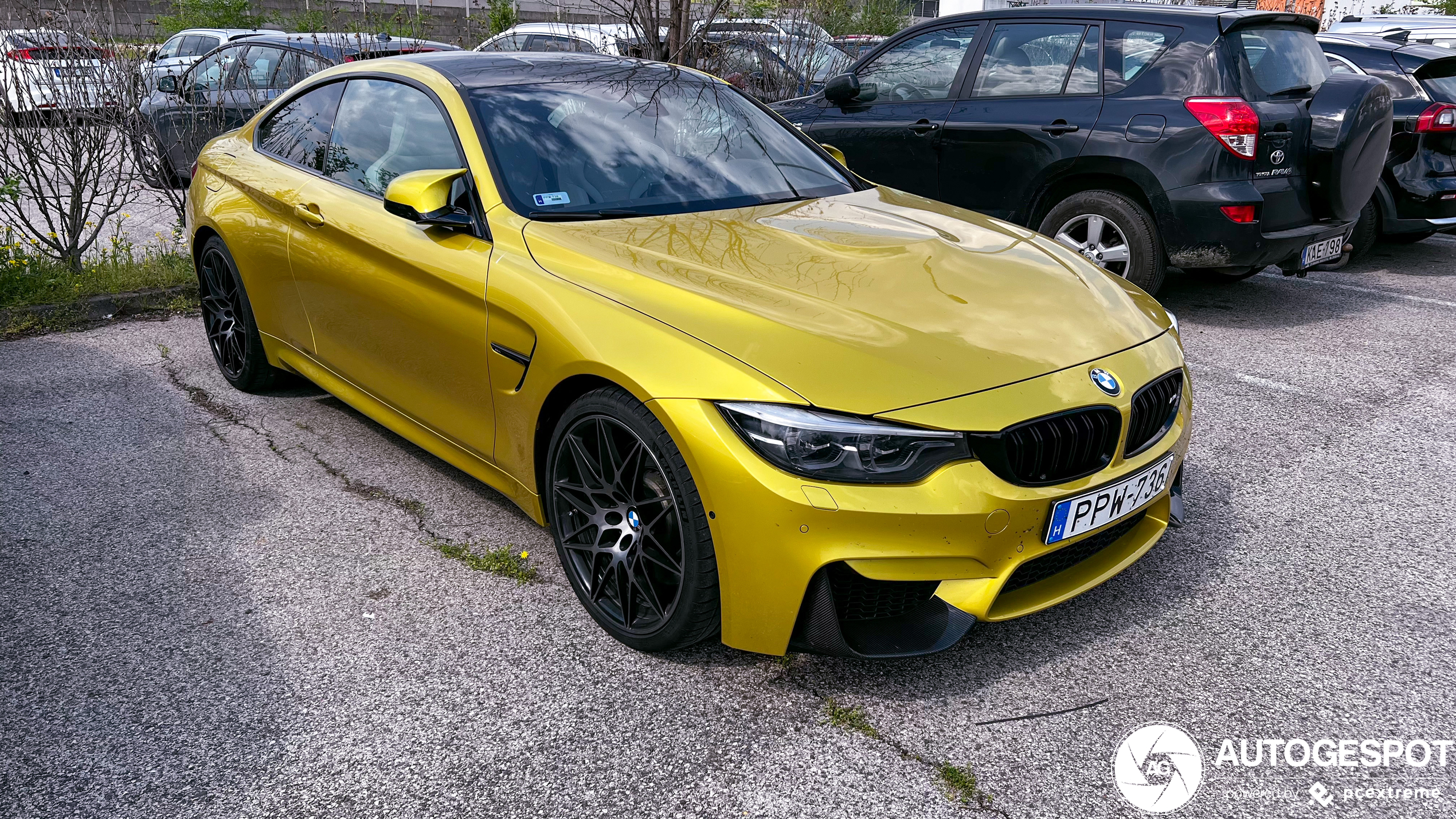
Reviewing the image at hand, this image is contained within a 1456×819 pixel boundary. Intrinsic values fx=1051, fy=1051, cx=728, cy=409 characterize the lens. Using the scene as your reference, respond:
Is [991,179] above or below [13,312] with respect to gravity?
above

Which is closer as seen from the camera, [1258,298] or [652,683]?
[652,683]

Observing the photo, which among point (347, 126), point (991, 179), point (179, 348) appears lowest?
point (179, 348)

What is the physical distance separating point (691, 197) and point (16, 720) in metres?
2.35

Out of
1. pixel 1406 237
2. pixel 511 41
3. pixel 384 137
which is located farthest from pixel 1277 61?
→ pixel 511 41

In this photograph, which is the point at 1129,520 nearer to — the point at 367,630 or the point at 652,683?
the point at 652,683

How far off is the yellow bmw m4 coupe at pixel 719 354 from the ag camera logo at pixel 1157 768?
373mm

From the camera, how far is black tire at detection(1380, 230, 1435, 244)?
7.54 meters

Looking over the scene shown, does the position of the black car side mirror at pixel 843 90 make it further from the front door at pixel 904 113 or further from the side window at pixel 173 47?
the side window at pixel 173 47

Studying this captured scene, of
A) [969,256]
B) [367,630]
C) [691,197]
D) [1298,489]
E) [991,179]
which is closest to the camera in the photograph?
[367,630]

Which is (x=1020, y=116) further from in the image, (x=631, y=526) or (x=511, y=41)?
(x=511, y=41)

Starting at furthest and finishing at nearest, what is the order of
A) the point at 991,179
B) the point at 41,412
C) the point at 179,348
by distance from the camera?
the point at 991,179
the point at 179,348
the point at 41,412

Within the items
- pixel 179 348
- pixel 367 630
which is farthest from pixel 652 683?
pixel 179 348

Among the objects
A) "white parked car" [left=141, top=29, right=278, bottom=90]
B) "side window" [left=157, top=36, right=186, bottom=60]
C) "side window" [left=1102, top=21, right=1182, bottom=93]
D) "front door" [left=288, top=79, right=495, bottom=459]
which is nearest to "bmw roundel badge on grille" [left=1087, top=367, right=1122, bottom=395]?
"front door" [left=288, top=79, right=495, bottom=459]

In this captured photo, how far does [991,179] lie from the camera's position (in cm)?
639
